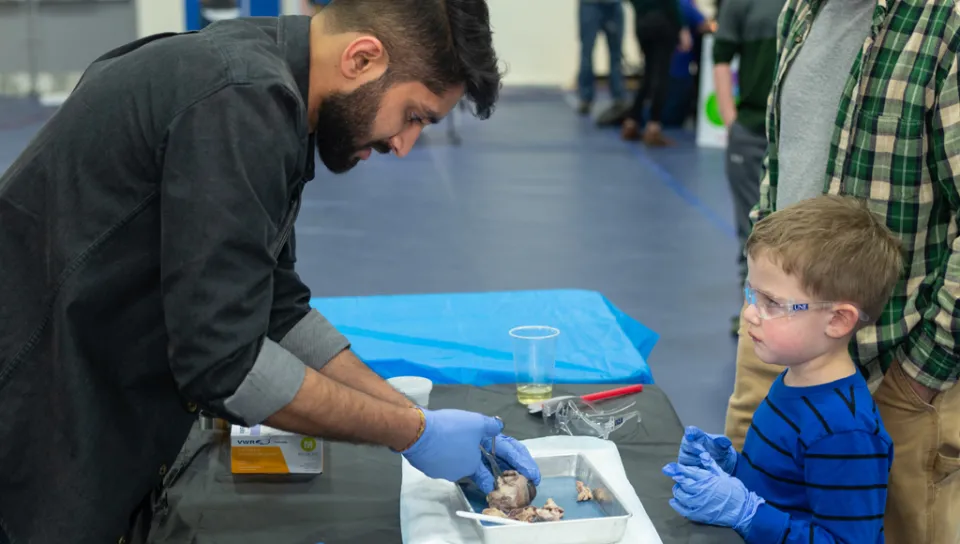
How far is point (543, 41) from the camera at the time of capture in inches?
456

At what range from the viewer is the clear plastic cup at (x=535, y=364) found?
1.91 metres

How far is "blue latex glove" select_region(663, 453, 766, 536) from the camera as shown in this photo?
1.41 meters

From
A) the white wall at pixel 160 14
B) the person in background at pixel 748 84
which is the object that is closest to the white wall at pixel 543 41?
the white wall at pixel 160 14

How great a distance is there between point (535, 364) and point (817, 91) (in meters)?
0.73

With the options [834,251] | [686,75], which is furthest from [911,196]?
[686,75]

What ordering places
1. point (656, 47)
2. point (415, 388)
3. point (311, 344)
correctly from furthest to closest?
point (656, 47)
point (415, 388)
point (311, 344)

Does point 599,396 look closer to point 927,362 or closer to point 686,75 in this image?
point 927,362

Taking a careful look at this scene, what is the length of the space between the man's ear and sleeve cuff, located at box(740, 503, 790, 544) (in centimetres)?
81

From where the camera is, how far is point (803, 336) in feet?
5.11

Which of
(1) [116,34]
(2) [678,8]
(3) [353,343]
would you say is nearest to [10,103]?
(1) [116,34]

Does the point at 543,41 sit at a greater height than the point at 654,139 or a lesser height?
greater

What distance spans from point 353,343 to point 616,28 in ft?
23.4

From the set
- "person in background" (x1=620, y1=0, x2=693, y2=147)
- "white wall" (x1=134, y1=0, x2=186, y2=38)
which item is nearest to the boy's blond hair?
"person in background" (x1=620, y1=0, x2=693, y2=147)

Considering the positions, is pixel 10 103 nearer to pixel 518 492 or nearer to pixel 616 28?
pixel 616 28
